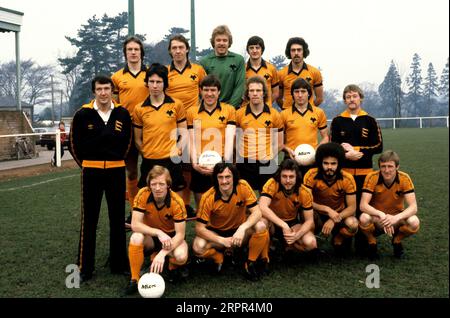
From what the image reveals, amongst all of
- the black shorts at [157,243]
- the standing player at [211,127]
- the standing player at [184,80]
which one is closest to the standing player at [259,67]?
the standing player at [184,80]

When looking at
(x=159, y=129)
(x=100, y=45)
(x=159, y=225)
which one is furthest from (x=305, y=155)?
→ (x=100, y=45)

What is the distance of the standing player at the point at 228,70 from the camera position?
5277mm

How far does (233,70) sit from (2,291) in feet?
10.4

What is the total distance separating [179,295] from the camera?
12.1 feet

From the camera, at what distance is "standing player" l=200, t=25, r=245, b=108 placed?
528 cm

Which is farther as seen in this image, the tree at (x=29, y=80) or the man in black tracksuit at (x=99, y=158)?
the tree at (x=29, y=80)

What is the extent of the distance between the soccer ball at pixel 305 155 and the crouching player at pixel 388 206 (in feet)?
1.89

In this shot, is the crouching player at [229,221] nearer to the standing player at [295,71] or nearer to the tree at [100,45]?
the standing player at [295,71]

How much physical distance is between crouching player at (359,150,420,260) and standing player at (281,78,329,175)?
0.68 metres

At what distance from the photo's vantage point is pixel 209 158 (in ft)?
14.5

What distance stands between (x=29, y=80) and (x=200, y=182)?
54164mm

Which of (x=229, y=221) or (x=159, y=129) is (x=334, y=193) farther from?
(x=159, y=129)

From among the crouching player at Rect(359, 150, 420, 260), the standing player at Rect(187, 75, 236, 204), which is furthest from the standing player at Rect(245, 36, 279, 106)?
the crouching player at Rect(359, 150, 420, 260)

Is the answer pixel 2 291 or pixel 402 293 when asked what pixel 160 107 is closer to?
pixel 2 291
